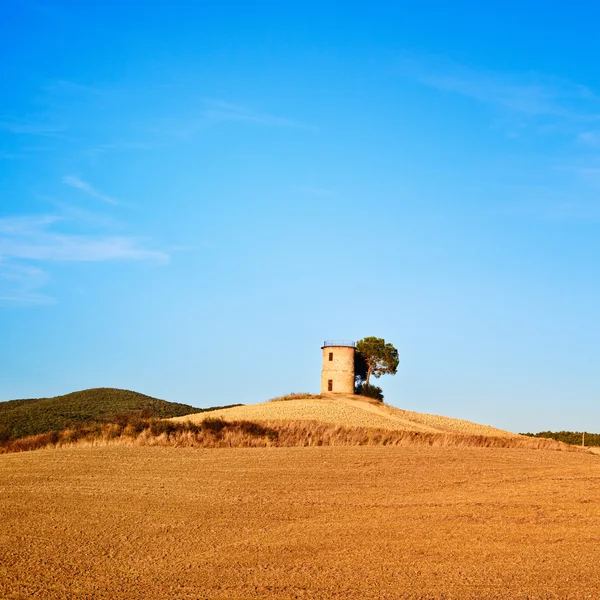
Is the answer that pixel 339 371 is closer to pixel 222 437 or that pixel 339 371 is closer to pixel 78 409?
pixel 78 409

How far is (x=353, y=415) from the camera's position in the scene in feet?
153

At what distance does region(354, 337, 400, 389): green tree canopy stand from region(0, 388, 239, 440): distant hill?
49.6ft

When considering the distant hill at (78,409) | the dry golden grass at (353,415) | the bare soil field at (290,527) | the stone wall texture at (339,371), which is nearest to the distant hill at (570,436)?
the dry golden grass at (353,415)

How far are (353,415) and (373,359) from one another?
19.2 m

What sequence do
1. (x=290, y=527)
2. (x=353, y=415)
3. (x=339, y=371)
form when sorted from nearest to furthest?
1. (x=290, y=527)
2. (x=353, y=415)
3. (x=339, y=371)

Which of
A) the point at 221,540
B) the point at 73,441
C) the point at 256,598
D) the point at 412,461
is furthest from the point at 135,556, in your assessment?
the point at 73,441

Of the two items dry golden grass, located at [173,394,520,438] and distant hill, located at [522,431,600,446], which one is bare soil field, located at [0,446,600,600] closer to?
dry golden grass, located at [173,394,520,438]

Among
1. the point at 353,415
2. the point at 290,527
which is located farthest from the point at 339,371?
Result: the point at 290,527

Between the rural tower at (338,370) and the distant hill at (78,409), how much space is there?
13.9 metres

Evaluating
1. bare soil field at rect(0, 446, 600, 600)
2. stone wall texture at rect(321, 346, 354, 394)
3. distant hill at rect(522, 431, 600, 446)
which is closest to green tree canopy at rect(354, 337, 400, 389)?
stone wall texture at rect(321, 346, 354, 394)

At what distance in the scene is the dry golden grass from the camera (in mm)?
43375

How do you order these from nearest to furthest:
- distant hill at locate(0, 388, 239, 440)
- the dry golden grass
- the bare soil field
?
the bare soil field, the dry golden grass, distant hill at locate(0, 388, 239, 440)

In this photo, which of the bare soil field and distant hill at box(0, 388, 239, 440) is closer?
the bare soil field

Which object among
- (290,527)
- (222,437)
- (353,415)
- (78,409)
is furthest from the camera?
(78,409)
